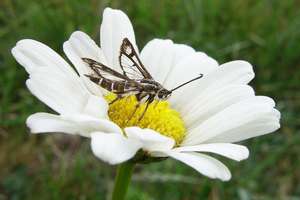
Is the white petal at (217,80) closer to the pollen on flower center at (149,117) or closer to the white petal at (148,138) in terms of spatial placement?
the pollen on flower center at (149,117)

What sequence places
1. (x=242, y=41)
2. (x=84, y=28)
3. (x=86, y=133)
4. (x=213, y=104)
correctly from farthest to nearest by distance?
(x=242, y=41), (x=84, y=28), (x=213, y=104), (x=86, y=133)

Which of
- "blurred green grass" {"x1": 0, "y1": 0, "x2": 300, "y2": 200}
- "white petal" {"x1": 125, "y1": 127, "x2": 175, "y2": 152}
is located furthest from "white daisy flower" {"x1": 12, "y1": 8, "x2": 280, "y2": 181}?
"blurred green grass" {"x1": 0, "y1": 0, "x2": 300, "y2": 200}

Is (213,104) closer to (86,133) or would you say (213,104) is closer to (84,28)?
(86,133)

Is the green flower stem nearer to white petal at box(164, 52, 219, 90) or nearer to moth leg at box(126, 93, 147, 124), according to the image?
moth leg at box(126, 93, 147, 124)

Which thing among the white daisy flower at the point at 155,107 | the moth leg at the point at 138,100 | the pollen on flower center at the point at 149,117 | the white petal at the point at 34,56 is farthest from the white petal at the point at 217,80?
the white petal at the point at 34,56

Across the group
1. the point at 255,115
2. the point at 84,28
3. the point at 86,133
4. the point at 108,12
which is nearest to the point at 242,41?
the point at 84,28

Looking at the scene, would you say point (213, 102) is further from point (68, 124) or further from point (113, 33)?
point (68, 124)

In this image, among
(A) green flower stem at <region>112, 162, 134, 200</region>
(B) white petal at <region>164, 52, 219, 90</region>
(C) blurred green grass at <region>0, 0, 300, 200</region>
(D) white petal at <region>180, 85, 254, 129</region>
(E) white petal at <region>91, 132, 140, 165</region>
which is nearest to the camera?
(E) white petal at <region>91, 132, 140, 165</region>
